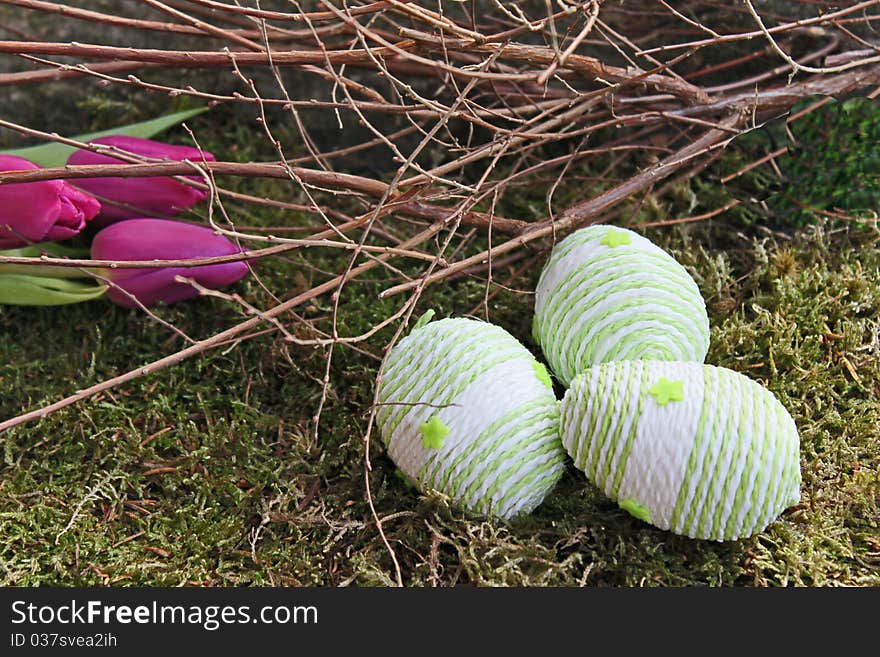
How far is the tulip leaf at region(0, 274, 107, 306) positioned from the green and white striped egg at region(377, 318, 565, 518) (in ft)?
1.17

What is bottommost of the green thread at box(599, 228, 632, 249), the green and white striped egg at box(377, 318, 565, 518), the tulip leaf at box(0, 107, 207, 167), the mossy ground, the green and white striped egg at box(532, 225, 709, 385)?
the mossy ground

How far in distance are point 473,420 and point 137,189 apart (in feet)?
1.56

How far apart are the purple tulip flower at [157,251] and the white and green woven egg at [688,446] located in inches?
16.5

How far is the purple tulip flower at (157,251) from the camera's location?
904 mm

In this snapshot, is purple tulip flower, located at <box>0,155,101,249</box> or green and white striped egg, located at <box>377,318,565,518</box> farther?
purple tulip flower, located at <box>0,155,101,249</box>

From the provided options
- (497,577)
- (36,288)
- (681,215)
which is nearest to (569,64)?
(681,215)

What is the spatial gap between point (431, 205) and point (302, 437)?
279mm

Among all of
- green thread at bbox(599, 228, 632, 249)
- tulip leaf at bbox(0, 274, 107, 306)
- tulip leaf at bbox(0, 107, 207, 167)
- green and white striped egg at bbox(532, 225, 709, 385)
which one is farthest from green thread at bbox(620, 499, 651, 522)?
tulip leaf at bbox(0, 107, 207, 167)

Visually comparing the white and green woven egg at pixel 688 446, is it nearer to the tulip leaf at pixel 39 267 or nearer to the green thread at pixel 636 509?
the green thread at pixel 636 509

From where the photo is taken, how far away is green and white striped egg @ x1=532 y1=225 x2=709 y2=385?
2.52ft

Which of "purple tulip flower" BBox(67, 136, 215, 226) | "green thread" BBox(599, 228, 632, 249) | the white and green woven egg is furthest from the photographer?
"purple tulip flower" BBox(67, 136, 215, 226)

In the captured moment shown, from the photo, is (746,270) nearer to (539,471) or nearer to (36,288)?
(539,471)

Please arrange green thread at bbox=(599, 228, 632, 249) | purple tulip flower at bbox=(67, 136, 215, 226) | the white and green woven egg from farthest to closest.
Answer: purple tulip flower at bbox=(67, 136, 215, 226) → green thread at bbox=(599, 228, 632, 249) → the white and green woven egg

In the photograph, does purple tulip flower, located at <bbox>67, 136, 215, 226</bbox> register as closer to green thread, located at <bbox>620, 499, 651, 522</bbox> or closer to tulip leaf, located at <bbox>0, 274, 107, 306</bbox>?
tulip leaf, located at <bbox>0, 274, 107, 306</bbox>
